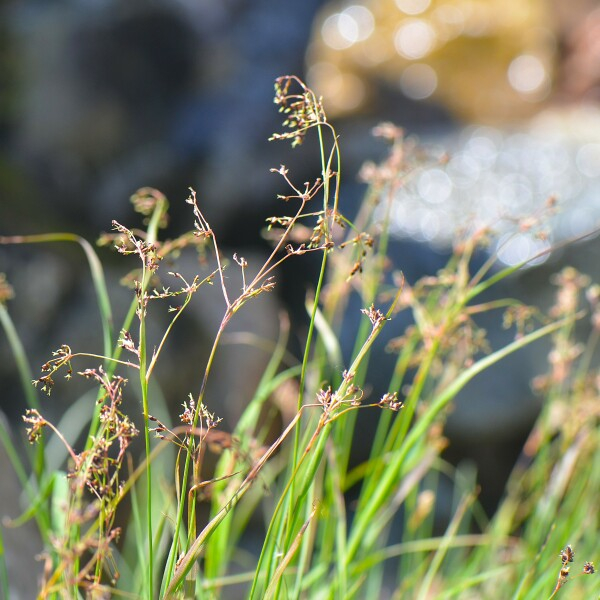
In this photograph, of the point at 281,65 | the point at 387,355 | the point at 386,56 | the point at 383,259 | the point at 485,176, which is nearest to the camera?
the point at 383,259

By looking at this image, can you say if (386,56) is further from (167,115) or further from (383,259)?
(383,259)

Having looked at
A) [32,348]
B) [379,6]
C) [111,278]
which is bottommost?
[32,348]

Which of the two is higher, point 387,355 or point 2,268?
point 2,268

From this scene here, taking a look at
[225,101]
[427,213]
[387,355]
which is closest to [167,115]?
[225,101]

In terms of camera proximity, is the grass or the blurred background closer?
the grass

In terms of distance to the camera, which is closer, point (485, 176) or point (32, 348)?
point (32, 348)

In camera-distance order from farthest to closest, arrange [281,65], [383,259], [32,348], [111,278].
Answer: [281,65], [111,278], [32,348], [383,259]

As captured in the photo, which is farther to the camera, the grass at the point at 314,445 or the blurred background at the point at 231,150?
the blurred background at the point at 231,150

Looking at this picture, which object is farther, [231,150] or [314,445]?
[231,150]
